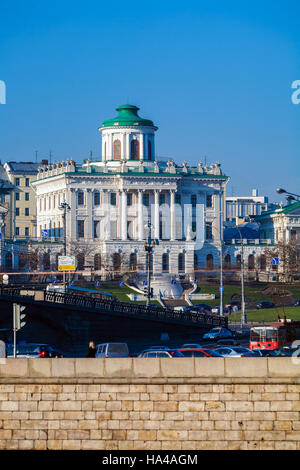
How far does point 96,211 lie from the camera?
536ft

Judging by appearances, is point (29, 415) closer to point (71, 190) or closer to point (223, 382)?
point (223, 382)

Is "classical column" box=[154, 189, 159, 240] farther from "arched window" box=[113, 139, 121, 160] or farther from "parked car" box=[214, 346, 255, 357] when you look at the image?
"parked car" box=[214, 346, 255, 357]

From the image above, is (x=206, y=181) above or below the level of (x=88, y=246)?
above

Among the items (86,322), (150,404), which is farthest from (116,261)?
(150,404)

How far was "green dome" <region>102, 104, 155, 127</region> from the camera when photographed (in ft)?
545

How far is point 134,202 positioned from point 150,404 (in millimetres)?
124088

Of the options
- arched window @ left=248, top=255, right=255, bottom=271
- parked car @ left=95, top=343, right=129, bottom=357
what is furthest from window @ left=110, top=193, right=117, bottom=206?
parked car @ left=95, top=343, right=129, bottom=357

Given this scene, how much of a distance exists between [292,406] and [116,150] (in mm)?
128460

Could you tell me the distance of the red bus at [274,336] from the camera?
233 ft

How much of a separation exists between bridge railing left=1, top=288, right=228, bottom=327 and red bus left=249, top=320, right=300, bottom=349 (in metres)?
14.3

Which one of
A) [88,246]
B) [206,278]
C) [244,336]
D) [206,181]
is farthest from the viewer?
[206,181]

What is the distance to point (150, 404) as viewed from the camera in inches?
1628

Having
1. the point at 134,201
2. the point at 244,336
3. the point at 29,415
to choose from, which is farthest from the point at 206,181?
the point at 29,415

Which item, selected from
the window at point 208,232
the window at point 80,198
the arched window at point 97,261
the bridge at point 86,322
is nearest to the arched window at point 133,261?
the arched window at point 97,261
